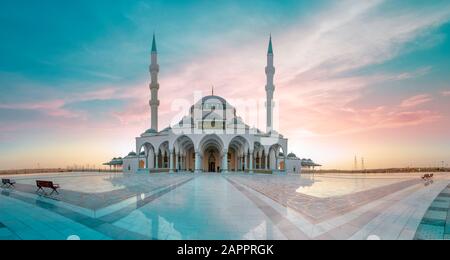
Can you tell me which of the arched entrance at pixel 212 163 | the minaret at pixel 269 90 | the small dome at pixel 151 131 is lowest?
the arched entrance at pixel 212 163

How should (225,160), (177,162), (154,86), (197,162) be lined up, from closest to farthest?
(197,162) < (225,160) < (177,162) < (154,86)

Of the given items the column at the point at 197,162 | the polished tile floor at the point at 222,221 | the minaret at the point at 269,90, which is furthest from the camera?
the minaret at the point at 269,90

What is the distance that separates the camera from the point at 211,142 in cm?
3878

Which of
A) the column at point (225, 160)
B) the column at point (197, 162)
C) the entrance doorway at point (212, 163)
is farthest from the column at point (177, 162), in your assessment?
the entrance doorway at point (212, 163)

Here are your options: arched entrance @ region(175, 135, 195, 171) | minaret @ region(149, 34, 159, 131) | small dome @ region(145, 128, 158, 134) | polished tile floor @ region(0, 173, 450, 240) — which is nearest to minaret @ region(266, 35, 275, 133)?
arched entrance @ region(175, 135, 195, 171)

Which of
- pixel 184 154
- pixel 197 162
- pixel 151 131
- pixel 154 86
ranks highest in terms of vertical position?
pixel 154 86

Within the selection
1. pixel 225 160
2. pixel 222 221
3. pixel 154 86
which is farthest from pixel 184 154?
pixel 222 221

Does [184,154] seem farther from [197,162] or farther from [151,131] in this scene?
[197,162]

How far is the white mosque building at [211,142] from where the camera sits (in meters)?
33.1

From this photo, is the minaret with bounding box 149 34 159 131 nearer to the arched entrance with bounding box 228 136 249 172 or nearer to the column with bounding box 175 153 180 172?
the column with bounding box 175 153 180 172

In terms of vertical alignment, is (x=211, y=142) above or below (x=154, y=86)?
below

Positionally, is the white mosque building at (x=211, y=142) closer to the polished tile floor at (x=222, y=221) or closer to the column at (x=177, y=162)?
the column at (x=177, y=162)
